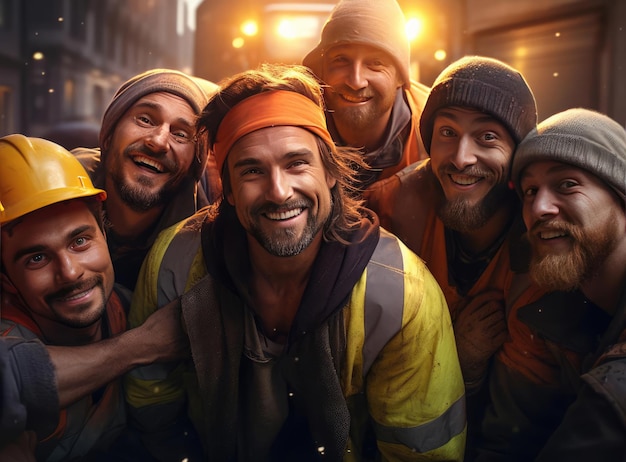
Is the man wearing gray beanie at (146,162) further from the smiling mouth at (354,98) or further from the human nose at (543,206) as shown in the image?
the human nose at (543,206)

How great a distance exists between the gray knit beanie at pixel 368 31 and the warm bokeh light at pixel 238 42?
2.77 metres

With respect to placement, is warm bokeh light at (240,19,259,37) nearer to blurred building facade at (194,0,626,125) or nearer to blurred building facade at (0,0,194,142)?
blurred building facade at (194,0,626,125)

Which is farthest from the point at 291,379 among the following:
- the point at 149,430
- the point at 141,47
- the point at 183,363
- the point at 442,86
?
the point at 141,47

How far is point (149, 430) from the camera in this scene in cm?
256

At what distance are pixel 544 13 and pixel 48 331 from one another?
356 cm

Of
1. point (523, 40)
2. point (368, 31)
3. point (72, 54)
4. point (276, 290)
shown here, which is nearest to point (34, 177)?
point (276, 290)

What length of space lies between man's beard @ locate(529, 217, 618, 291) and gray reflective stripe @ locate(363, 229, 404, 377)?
57 cm

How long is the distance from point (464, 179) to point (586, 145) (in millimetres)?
517

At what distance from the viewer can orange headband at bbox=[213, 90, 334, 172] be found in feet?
7.23

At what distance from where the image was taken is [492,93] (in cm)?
251

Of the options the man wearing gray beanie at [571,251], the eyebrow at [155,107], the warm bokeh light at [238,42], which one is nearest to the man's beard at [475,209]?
the man wearing gray beanie at [571,251]

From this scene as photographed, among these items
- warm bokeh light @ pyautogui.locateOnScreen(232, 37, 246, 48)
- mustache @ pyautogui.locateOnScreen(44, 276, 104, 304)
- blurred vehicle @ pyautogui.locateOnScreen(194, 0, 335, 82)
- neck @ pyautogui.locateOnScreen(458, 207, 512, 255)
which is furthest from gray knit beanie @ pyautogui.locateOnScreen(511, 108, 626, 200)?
warm bokeh light @ pyautogui.locateOnScreen(232, 37, 246, 48)

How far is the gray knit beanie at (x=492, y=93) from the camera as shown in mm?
2504

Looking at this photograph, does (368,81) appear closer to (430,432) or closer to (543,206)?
(543,206)
